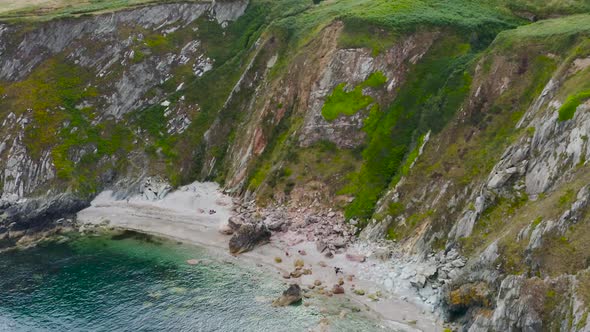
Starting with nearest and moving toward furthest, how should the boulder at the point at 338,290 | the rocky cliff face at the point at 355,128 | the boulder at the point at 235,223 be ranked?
the rocky cliff face at the point at 355,128 → the boulder at the point at 338,290 → the boulder at the point at 235,223

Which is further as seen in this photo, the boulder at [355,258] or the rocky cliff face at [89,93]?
the rocky cliff face at [89,93]

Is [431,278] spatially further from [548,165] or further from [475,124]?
[475,124]

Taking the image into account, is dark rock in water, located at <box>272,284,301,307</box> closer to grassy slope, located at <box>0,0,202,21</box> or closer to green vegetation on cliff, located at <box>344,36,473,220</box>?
green vegetation on cliff, located at <box>344,36,473,220</box>

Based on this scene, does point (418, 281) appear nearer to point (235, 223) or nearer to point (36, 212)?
point (235, 223)

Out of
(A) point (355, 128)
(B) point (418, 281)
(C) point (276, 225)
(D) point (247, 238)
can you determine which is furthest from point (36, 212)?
(B) point (418, 281)

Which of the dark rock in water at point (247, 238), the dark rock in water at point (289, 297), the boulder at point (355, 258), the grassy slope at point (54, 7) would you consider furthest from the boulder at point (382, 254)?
the grassy slope at point (54, 7)

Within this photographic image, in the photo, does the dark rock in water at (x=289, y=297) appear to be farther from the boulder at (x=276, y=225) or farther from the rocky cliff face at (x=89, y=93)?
the rocky cliff face at (x=89, y=93)

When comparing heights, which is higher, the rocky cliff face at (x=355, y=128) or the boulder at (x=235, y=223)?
the rocky cliff face at (x=355, y=128)
